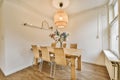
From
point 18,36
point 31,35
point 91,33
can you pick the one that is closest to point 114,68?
point 91,33

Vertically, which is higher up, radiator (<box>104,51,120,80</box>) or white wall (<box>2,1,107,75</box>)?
white wall (<box>2,1,107,75</box>)

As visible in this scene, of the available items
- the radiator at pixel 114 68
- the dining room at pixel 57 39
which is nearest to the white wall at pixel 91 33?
the dining room at pixel 57 39

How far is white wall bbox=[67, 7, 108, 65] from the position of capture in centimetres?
359

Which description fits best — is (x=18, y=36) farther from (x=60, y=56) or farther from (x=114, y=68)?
(x=114, y=68)

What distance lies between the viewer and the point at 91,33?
388 cm

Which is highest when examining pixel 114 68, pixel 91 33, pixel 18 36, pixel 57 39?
pixel 91 33

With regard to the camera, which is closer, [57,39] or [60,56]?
[60,56]

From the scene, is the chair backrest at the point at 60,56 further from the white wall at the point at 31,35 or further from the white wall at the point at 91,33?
the white wall at the point at 91,33

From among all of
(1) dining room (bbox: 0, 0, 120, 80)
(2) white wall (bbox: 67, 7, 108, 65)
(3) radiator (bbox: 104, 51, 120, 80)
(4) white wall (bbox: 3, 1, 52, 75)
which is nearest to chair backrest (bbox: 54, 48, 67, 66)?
(1) dining room (bbox: 0, 0, 120, 80)

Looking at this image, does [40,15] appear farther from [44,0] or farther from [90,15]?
[90,15]

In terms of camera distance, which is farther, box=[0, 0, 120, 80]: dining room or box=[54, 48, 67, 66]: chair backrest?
box=[0, 0, 120, 80]: dining room

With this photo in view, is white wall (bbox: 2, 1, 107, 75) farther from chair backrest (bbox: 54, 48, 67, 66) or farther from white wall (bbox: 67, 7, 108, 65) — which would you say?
chair backrest (bbox: 54, 48, 67, 66)

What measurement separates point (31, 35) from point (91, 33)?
2.55m

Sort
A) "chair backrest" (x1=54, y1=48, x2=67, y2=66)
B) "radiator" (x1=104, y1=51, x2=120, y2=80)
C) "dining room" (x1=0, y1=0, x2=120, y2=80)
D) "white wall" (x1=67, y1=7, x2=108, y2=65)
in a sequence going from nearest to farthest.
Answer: "radiator" (x1=104, y1=51, x2=120, y2=80), "chair backrest" (x1=54, y1=48, x2=67, y2=66), "dining room" (x1=0, y1=0, x2=120, y2=80), "white wall" (x1=67, y1=7, x2=108, y2=65)
